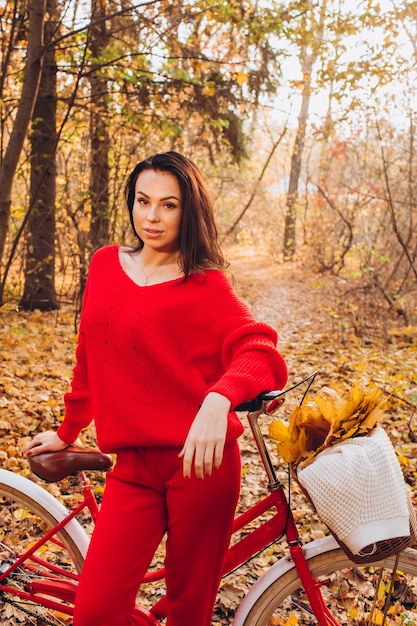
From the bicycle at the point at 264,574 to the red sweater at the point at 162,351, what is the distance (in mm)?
207

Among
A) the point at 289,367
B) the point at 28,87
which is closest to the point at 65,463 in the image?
the point at 28,87

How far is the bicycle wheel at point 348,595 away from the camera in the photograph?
1.79 metres

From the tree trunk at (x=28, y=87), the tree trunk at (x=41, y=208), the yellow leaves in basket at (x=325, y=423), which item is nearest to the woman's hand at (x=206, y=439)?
the yellow leaves in basket at (x=325, y=423)

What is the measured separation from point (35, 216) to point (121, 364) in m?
7.38

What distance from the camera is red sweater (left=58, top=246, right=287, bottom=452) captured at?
1740 mm

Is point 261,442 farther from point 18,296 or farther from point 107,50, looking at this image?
point 18,296

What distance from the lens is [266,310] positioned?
10930 mm

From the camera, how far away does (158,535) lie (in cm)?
174

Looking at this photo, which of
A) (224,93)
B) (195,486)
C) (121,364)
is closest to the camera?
(195,486)

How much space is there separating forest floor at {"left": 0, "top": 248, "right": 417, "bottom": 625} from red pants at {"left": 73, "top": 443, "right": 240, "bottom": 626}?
0.96 m

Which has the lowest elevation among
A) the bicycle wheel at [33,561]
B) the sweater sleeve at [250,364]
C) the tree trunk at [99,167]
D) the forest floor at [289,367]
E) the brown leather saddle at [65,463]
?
the forest floor at [289,367]

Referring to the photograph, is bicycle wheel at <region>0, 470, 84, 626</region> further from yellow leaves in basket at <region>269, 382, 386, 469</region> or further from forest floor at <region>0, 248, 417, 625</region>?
yellow leaves in basket at <region>269, 382, 386, 469</region>

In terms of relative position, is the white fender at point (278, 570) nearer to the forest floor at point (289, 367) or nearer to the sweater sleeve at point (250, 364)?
the sweater sleeve at point (250, 364)

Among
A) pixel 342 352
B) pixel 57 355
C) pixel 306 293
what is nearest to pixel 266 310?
pixel 306 293
